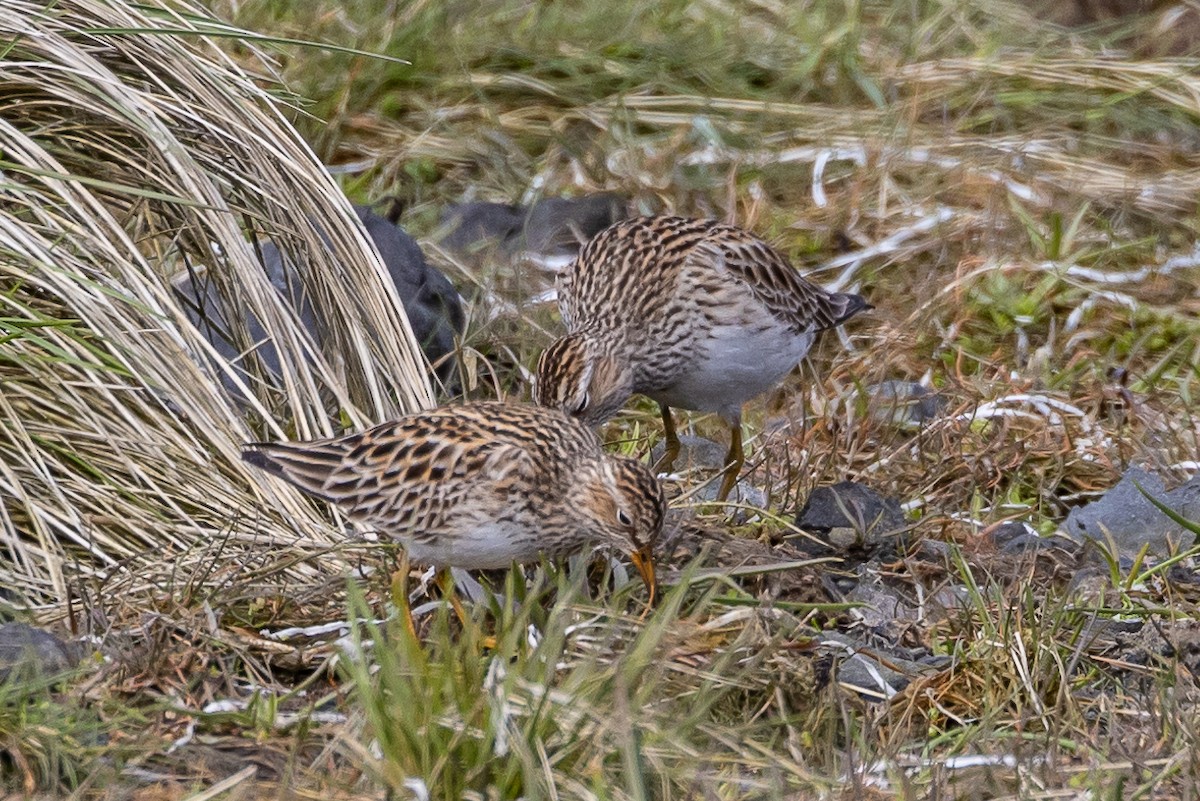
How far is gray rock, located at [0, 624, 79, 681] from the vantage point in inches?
168

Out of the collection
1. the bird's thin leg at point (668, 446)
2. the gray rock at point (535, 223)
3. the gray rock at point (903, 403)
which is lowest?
the gray rock at point (903, 403)

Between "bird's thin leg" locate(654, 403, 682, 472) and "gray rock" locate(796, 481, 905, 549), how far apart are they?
2.59ft

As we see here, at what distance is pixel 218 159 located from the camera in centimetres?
584

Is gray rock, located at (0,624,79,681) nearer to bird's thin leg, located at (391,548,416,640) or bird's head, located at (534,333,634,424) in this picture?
bird's thin leg, located at (391,548,416,640)

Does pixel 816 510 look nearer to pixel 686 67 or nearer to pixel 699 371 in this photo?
pixel 699 371

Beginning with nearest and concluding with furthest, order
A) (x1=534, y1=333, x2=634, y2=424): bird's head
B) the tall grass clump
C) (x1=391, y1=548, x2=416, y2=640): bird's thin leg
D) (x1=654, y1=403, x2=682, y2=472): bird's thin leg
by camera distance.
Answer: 1. (x1=391, y1=548, x2=416, y2=640): bird's thin leg
2. the tall grass clump
3. (x1=534, y1=333, x2=634, y2=424): bird's head
4. (x1=654, y1=403, x2=682, y2=472): bird's thin leg

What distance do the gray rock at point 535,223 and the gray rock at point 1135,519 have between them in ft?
10.8

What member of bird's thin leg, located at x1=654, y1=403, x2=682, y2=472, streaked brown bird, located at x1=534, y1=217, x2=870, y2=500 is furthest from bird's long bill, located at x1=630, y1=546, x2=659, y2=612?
bird's thin leg, located at x1=654, y1=403, x2=682, y2=472

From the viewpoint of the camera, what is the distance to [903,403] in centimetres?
686

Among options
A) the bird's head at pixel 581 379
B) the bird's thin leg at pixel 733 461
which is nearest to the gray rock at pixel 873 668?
the bird's thin leg at pixel 733 461

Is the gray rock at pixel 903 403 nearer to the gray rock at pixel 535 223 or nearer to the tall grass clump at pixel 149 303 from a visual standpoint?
the tall grass clump at pixel 149 303

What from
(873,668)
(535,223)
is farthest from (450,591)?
(535,223)

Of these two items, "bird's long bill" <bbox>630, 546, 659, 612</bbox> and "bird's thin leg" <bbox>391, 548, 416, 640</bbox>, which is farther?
"bird's long bill" <bbox>630, 546, 659, 612</bbox>

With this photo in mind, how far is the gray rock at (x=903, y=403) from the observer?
22.0 ft
